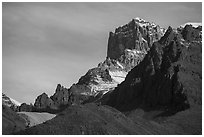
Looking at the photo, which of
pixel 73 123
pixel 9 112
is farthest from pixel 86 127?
pixel 9 112

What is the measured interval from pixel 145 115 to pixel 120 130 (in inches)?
3881

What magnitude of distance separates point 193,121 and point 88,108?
6673 cm

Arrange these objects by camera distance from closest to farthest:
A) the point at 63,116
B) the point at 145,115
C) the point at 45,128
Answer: the point at 45,128
the point at 63,116
the point at 145,115

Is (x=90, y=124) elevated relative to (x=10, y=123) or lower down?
elevated

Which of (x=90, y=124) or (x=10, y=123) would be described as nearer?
(x=90, y=124)

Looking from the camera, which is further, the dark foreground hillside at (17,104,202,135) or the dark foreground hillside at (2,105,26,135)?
the dark foreground hillside at (2,105,26,135)

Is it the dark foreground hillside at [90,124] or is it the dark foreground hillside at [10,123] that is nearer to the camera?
the dark foreground hillside at [90,124]

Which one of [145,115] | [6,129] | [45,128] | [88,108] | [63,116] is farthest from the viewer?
[145,115]

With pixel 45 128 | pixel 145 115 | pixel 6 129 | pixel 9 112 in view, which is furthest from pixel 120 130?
pixel 145 115

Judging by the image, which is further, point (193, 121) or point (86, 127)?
point (193, 121)

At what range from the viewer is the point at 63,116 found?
106 m

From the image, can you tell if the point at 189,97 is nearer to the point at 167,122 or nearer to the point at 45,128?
the point at 167,122

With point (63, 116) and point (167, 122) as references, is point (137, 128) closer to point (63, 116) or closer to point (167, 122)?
point (63, 116)

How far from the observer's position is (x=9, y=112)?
160 meters
